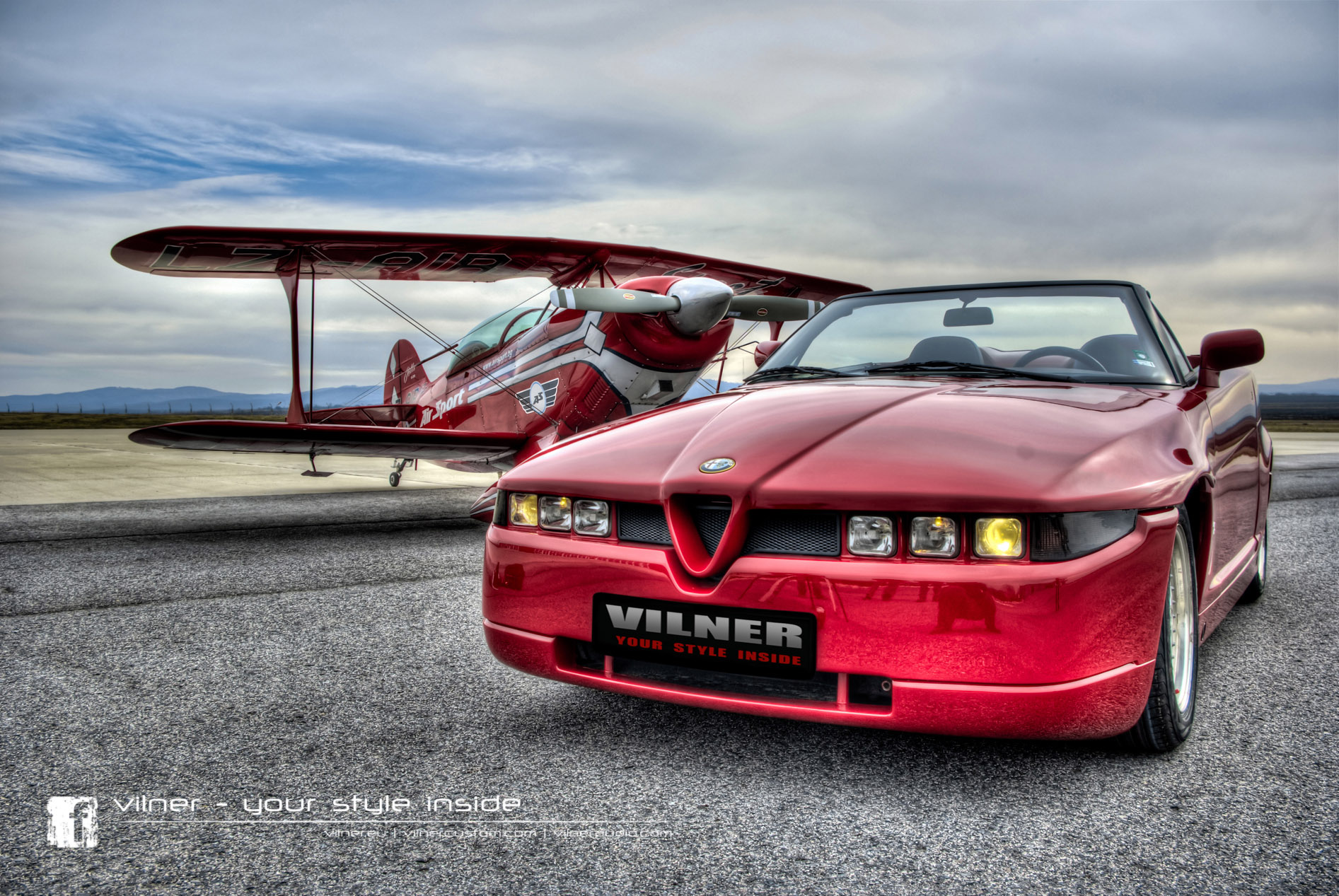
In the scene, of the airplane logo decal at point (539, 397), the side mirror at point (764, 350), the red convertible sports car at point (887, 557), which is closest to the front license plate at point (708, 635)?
the red convertible sports car at point (887, 557)

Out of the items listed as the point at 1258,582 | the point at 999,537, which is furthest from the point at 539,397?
the point at 999,537

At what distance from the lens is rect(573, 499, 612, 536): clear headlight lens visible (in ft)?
7.85

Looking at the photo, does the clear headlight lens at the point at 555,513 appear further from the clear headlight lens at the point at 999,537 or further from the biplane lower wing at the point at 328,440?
the biplane lower wing at the point at 328,440

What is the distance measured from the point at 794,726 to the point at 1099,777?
810 mm

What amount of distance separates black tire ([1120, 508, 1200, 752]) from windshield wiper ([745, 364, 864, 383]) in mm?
1205

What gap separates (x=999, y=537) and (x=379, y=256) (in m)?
8.79

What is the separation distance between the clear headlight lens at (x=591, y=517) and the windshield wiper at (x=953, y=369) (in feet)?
4.32

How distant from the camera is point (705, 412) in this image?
2.77 m

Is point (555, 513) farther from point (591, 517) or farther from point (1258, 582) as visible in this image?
point (1258, 582)

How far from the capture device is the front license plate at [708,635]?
2078 millimetres

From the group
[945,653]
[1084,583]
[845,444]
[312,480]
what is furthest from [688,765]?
[312,480]

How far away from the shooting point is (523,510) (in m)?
2.58

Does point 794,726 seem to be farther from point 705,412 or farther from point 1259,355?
point 1259,355

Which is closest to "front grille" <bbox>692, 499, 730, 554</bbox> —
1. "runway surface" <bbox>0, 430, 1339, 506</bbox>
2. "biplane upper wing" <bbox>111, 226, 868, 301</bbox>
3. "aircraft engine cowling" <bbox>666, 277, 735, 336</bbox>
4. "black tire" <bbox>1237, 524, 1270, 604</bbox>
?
"black tire" <bbox>1237, 524, 1270, 604</bbox>
